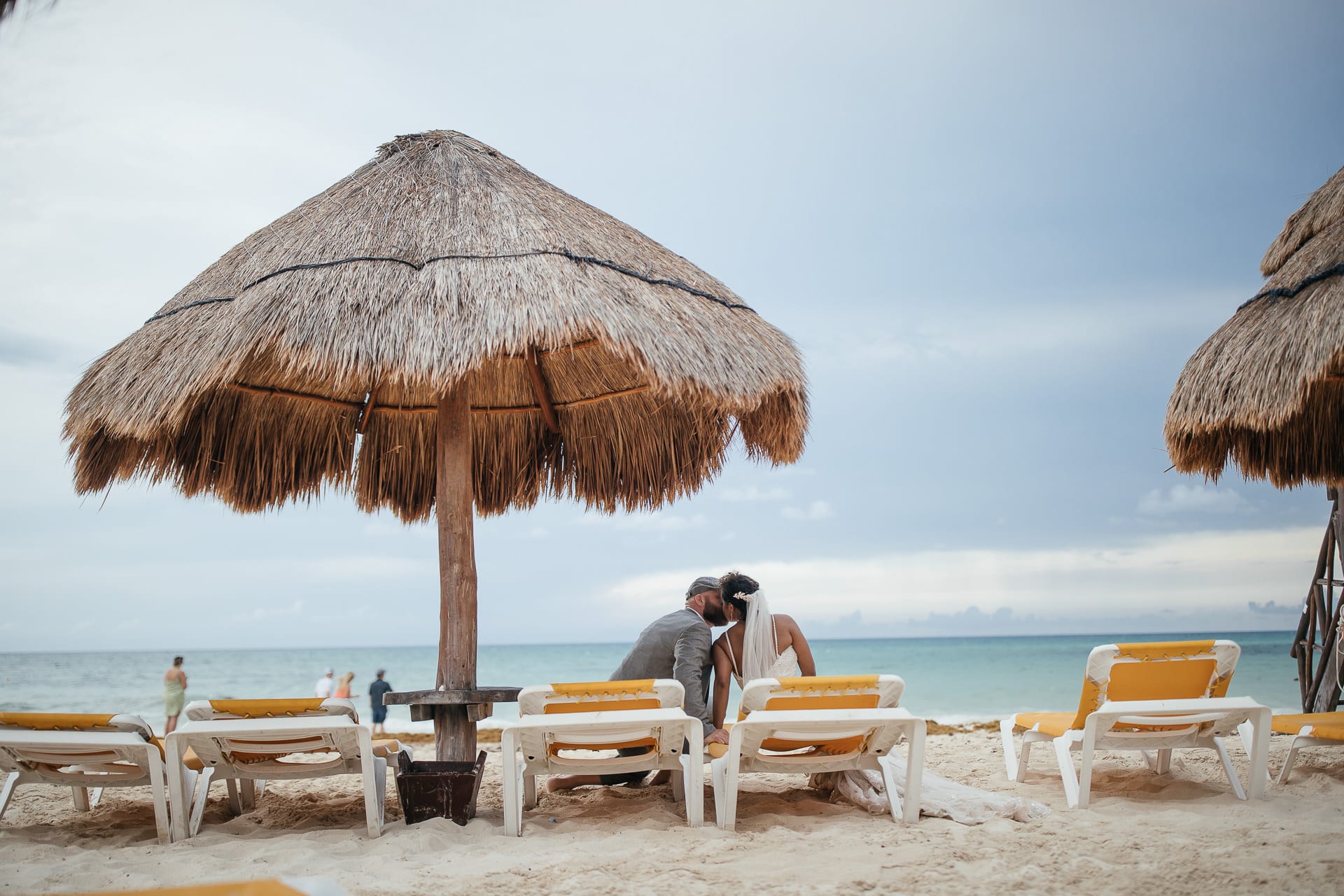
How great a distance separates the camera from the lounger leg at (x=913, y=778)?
3209 mm

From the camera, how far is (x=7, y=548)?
2361 centimetres

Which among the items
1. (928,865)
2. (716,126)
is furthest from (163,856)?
(716,126)

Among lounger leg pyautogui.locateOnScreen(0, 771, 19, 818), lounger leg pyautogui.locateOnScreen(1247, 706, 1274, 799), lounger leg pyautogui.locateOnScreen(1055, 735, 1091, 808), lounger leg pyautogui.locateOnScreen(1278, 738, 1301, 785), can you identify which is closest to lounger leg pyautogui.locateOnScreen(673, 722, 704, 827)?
lounger leg pyautogui.locateOnScreen(1055, 735, 1091, 808)

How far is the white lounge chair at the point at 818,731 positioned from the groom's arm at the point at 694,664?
0.45 m

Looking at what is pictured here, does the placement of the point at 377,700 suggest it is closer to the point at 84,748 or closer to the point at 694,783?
the point at 84,748

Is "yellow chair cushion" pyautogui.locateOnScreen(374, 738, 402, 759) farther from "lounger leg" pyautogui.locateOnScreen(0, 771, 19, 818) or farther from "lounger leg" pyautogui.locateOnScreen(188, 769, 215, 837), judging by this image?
"lounger leg" pyautogui.locateOnScreen(0, 771, 19, 818)

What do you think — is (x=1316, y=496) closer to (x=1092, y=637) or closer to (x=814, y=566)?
(x=814, y=566)

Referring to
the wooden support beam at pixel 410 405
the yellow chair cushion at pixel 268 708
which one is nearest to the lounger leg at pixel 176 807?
the yellow chair cushion at pixel 268 708

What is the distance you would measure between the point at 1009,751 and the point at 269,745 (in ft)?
11.0

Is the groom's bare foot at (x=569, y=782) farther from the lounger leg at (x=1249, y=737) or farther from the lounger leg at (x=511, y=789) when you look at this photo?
the lounger leg at (x=1249, y=737)

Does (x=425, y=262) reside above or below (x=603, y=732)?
above

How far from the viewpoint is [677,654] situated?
13.2ft

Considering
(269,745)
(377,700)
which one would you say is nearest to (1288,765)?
(269,745)

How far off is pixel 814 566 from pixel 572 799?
34920 millimetres
